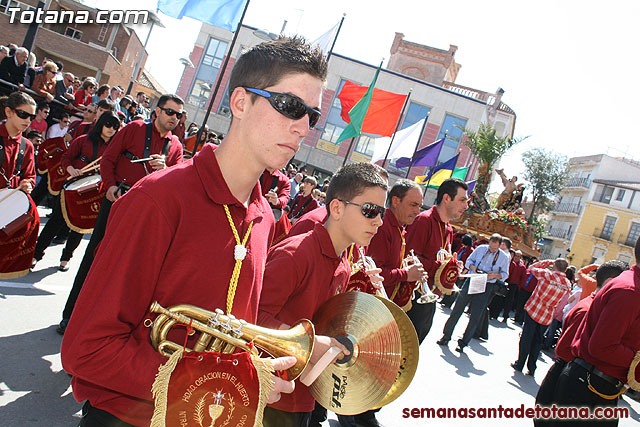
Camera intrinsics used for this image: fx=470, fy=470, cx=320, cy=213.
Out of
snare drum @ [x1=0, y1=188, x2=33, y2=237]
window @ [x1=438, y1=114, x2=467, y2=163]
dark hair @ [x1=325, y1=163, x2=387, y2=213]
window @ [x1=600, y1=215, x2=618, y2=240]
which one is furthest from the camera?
window @ [x1=600, y1=215, x2=618, y2=240]

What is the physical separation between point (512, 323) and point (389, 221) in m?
14.5

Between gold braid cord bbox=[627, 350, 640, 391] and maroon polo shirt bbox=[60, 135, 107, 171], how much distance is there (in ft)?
21.1

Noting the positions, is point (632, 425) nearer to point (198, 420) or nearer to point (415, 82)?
point (198, 420)

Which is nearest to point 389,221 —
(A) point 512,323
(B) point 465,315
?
(B) point 465,315

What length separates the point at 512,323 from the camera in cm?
1728

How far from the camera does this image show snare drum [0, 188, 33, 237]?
191 inches

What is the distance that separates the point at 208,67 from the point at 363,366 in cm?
3806

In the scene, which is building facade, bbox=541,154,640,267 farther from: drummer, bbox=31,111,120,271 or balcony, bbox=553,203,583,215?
drummer, bbox=31,111,120,271

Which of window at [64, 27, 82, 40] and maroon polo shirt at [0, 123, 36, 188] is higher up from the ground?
window at [64, 27, 82, 40]

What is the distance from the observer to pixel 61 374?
13.0ft

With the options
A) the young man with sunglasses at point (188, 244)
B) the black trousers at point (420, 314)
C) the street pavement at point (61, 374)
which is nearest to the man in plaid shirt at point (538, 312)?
the street pavement at point (61, 374)

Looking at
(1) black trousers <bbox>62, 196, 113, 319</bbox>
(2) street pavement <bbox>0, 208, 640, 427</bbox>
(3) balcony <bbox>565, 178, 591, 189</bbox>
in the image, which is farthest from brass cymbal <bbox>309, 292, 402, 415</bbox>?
(3) balcony <bbox>565, 178, 591, 189</bbox>

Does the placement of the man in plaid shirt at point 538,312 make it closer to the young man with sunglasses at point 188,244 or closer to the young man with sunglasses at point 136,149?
the young man with sunglasses at point 136,149

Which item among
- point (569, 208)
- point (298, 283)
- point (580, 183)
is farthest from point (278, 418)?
point (580, 183)
